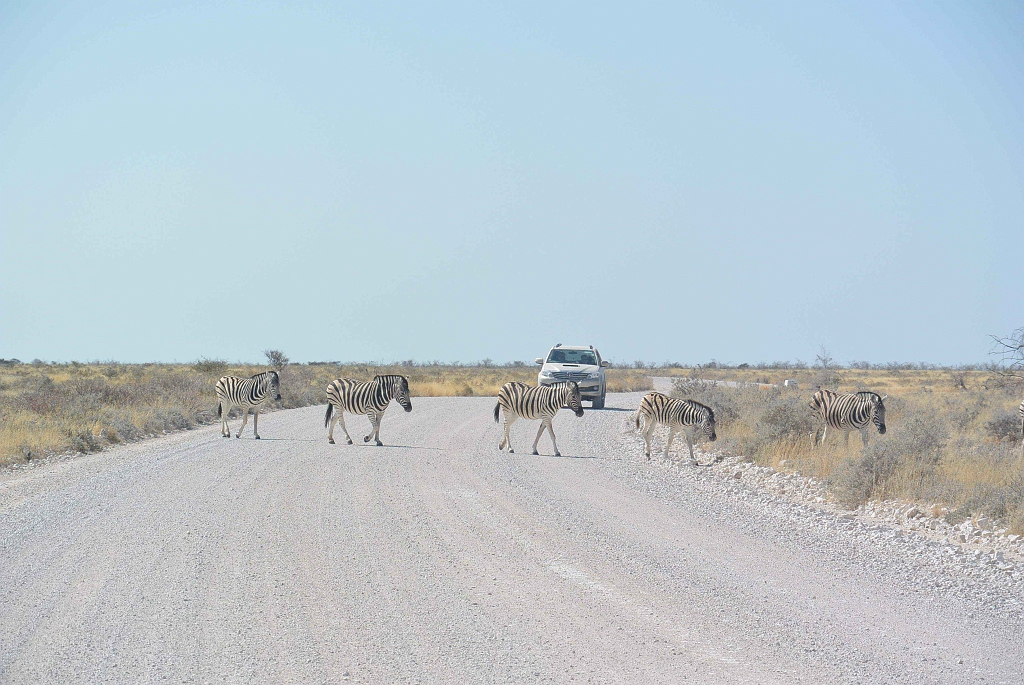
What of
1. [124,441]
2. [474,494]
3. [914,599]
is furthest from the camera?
[124,441]

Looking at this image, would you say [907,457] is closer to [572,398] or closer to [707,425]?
[707,425]

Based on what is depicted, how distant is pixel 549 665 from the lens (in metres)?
6.31

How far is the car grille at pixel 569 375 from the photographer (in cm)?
3127

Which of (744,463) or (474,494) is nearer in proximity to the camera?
(474,494)

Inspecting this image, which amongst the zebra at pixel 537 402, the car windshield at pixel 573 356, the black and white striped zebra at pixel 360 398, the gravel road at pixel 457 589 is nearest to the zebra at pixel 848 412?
the zebra at pixel 537 402

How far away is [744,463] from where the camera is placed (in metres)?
18.4

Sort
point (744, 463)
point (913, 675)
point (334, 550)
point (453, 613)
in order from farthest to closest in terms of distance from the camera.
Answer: point (744, 463), point (334, 550), point (453, 613), point (913, 675)

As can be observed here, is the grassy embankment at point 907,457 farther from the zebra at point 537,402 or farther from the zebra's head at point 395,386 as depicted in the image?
the zebra's head at point 395,386

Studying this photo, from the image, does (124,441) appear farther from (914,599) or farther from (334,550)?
(914,599)

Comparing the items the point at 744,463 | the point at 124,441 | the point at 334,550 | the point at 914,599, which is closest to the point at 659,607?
the point at 914,599

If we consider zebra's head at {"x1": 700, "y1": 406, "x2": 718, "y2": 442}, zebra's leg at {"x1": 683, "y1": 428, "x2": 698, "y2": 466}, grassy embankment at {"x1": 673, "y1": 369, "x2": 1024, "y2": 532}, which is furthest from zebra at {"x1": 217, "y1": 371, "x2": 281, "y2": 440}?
grassy embankment at {"x1": 673, "y1": 369, "x2": 1024, "y2": 532}

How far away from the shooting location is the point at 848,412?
19062 mm

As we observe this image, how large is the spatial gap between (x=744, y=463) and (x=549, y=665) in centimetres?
1281

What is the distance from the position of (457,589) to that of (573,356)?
81.0 ft
